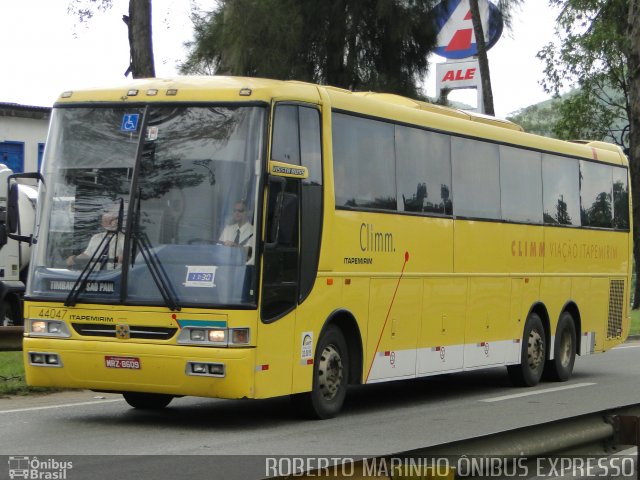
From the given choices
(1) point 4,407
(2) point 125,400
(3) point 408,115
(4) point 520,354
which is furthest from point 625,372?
(1) point 4,407

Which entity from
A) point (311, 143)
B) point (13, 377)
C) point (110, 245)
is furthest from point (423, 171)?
point (13, 377)

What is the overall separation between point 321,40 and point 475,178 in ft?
43.6

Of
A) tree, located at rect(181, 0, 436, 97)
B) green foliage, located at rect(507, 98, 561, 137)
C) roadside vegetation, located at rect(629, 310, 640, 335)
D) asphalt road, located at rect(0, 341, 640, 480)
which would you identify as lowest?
asphalt road, located at rect(0, 341, 640, 480)

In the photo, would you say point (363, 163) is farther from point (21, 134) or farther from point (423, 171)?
point (21, 134)

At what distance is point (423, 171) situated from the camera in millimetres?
15367

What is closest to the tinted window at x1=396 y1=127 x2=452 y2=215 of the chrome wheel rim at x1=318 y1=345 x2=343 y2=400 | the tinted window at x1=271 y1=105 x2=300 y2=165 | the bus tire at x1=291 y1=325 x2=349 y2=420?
the bus tire at x1=291 y1=325 x2=349 y2=420

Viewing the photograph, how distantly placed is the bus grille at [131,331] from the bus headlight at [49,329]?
103mm

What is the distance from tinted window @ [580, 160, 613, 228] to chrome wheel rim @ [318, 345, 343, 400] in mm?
7793

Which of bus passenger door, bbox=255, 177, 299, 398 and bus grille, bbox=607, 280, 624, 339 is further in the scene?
bus grille, bbox=607, 280, 624, 339

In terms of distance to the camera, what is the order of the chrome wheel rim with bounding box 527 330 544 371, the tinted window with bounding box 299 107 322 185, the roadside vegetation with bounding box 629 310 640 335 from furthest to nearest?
the roadside vegetation with bounding box 629 310 640 335, the chrome wheel rim with bounding box 527 330 544 371, the tinted window with bounding box 299 107 322 185

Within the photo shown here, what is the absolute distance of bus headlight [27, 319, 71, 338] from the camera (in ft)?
40.3

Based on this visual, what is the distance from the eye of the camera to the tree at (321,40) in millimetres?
28656

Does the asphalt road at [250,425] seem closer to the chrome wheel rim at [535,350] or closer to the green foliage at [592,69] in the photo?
the chrome wheel rim at [535,350]

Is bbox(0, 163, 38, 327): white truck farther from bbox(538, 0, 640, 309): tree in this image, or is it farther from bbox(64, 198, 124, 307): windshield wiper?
bbox(538, 0, 640, 309): tree
